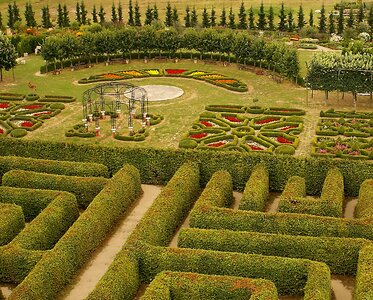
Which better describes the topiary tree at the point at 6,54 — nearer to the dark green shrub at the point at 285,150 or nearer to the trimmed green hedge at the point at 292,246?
the dark green shrub at the point at 285,150

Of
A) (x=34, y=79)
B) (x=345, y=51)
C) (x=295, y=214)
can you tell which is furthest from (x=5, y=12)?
(x=295, y=214)

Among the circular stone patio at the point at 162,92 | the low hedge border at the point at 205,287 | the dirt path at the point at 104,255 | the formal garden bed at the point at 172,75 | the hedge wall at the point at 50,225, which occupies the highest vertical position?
the formal garden bed at the point at 172,75

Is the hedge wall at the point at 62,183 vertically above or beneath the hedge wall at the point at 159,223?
above

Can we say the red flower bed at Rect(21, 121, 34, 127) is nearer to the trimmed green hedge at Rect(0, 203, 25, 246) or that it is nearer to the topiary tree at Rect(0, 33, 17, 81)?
the topiary tree at Rect(0, 33, 17, 81)

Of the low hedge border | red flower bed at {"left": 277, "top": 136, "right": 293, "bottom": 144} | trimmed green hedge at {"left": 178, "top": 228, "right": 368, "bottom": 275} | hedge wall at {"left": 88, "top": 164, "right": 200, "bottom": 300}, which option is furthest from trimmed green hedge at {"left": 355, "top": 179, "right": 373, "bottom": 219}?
hedge wall at {"left": 88, "top": 164, "right": 200, "bottom": 300}

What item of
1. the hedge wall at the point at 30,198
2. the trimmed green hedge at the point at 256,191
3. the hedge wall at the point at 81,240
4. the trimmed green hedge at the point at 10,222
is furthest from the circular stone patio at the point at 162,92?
A: the trimmed green hedge at the point at 10,222

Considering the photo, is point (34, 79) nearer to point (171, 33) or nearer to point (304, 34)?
point (171, 33)

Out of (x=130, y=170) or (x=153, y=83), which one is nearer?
(x=130, y=170)
